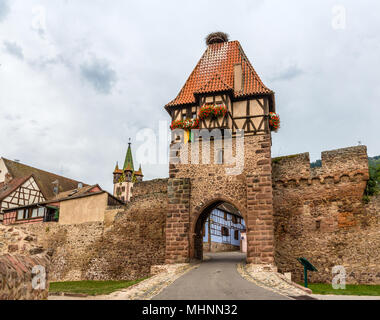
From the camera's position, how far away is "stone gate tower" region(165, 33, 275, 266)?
16328 mm

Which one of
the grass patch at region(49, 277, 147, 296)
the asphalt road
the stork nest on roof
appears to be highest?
the stork nest on roof

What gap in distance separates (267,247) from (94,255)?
11379 millimetres

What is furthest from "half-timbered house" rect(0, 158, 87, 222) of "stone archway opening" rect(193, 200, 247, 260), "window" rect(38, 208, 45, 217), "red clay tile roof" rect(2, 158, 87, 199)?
"stone archway opening" rect(193, 200, 247, 260)

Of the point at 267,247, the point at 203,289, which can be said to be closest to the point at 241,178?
the point at 267,247

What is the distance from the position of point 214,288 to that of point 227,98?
10.1 m

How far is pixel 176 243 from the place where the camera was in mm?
17125

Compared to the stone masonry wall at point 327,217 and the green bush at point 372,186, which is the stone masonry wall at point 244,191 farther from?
the green bush at point 372,186

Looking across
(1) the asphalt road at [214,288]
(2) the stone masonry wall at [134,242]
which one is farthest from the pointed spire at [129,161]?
(1) the asphalt road at [214,288]

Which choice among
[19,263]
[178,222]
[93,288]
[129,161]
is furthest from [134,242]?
[129,161]

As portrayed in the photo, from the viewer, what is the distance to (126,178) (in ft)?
229

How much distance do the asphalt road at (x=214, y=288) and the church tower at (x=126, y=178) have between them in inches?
2191

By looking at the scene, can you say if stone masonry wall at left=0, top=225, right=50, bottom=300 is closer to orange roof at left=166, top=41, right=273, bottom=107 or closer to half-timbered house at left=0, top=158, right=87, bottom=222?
orange roof at left=166, top=41, right=273, bottom=107

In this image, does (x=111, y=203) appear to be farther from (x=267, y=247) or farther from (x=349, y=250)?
(x=349, y=250)

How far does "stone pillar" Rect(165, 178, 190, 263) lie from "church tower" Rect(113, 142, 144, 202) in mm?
51154
